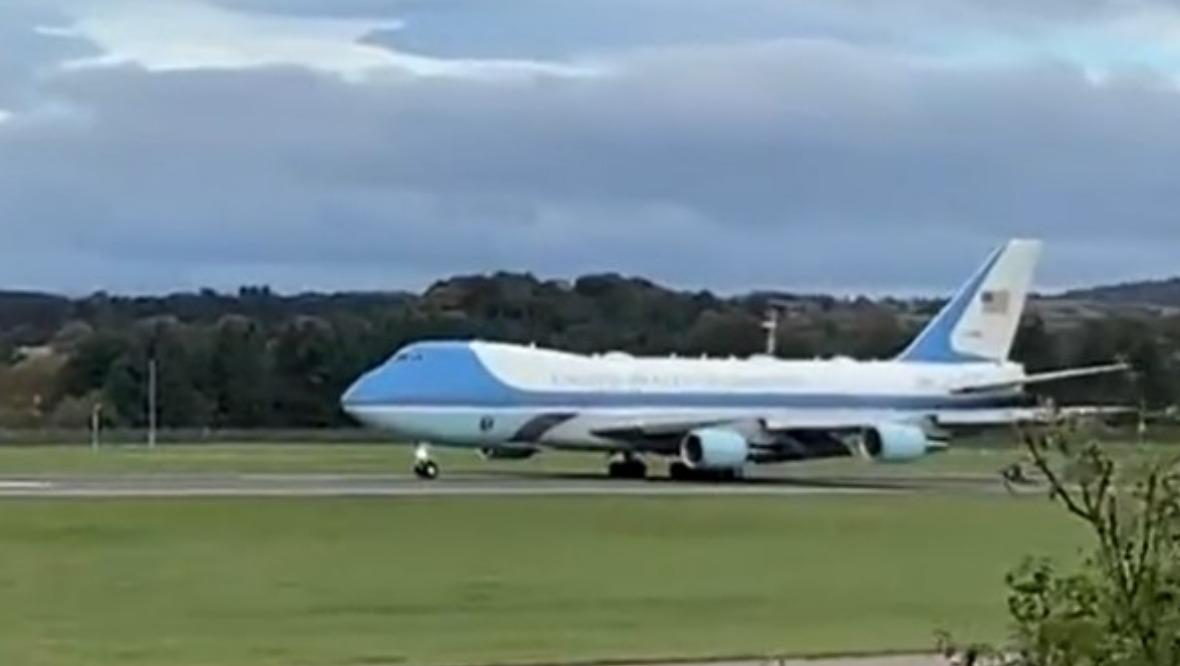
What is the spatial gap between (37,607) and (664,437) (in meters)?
41.5

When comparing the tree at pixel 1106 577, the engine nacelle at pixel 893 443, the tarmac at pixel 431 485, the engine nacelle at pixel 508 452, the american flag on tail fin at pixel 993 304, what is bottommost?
the tarmac at pixel 431 485

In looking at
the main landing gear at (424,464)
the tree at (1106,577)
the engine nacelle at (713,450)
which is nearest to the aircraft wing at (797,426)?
the engine nacelle at (713,450)

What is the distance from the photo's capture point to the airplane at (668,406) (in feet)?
210

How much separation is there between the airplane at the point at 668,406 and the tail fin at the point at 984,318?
2.68 metres

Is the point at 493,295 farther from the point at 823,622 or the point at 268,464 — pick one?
the point at 823,622

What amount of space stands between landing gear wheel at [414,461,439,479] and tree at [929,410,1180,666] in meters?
53.0

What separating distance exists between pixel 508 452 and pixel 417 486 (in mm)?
14217

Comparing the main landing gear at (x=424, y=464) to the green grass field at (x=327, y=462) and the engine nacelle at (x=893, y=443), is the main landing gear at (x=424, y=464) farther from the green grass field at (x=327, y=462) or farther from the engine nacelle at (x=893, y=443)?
the engine nacelle at (x=893, y=443)

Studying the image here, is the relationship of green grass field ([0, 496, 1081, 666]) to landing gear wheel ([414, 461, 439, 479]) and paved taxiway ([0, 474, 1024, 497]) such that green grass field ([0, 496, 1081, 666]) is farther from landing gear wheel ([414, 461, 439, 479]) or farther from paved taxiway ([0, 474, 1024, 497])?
landing gear wheel ([414, 461, 439, 479])

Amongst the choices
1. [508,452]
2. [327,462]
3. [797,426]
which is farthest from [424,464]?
[327,462]

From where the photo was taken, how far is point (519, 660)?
19797 millimetres

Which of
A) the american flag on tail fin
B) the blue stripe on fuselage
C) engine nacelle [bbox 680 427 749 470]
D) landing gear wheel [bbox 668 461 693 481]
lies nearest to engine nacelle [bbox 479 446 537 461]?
the blue stripe on fuselage

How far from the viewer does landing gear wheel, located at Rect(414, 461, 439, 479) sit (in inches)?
2408

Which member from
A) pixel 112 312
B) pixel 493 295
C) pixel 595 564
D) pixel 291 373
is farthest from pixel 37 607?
pixel 112 312
